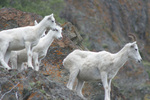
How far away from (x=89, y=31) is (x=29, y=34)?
22456mm

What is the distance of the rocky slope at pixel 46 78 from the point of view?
332 inches

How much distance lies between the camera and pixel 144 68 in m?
33.2

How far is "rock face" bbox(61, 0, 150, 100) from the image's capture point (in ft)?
99.1

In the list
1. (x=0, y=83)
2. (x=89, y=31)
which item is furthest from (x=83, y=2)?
(x=0, y=83)

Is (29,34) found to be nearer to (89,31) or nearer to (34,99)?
(34,99)

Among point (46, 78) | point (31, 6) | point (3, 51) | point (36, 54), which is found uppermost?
point (3, 51)

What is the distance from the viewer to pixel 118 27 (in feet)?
119

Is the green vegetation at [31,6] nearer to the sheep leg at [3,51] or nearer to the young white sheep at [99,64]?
the young white sheep at [99,64]

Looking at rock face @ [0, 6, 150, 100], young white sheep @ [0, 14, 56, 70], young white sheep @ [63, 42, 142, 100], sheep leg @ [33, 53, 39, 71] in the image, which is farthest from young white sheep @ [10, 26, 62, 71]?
young white sheep @ [0, 14, 56, 70]

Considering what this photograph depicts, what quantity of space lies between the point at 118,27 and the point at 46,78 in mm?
27528

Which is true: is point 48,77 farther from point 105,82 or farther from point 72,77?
point 105,82

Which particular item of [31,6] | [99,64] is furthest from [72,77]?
[31,6]

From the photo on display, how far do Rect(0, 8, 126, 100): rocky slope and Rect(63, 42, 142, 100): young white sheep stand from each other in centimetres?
77

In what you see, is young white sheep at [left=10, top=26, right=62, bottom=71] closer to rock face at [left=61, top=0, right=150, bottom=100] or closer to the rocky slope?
the rocky slope
